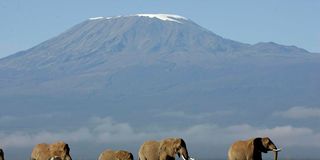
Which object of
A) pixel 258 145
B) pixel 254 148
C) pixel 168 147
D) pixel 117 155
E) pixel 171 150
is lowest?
pixel 117 155

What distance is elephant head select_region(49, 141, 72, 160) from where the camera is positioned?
40.3m

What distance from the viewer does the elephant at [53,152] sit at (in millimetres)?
40500

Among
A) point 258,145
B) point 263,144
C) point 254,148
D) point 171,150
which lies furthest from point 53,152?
point 263,144

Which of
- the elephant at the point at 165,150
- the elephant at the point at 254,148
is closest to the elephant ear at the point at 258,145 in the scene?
the elephant at the point at 254,148

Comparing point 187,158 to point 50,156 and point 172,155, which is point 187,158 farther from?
point 50,156

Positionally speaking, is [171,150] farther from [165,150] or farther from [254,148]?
[254,148]

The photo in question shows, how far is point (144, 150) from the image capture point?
4600cm

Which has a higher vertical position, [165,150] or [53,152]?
[165,150]

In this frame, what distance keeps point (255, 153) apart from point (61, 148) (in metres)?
7.77

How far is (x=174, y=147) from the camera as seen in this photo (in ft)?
140

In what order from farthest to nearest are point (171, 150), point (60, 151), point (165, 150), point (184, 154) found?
point (165, 150) < point (171, 150) < point (184, 154) < point (60, 151)

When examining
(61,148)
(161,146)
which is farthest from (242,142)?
(61,148)

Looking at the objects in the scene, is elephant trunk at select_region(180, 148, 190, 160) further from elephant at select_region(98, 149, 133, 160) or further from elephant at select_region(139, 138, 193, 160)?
elephant at select_region(98, 149, 133, 160)

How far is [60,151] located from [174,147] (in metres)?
4.62
